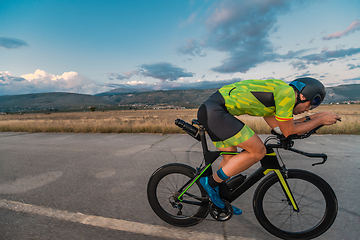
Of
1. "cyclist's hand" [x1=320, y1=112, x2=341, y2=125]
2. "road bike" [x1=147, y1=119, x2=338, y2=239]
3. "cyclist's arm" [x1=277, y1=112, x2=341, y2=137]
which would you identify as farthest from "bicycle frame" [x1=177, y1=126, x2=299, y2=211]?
"cyclist's hand" [x1=320, y1=112, x2=341, y2=125]

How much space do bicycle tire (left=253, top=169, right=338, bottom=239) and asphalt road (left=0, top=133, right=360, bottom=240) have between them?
0.18 metres

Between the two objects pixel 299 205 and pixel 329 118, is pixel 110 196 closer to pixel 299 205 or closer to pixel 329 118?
pixel 299 205

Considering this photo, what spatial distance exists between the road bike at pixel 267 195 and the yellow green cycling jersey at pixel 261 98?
295 mm

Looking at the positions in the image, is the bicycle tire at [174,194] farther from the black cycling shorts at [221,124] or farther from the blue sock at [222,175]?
the black cycling shorts at [221,124]

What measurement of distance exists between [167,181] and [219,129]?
0.93 meters

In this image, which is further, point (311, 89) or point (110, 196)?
point (110, 196)

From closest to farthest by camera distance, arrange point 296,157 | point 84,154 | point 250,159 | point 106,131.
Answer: point 250,159
point 296,157
point 84,154
point 106,131

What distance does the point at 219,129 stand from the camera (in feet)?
6.53

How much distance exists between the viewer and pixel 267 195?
203 centimetres

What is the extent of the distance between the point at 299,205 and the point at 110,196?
2649mm

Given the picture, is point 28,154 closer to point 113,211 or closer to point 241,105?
point 113,211

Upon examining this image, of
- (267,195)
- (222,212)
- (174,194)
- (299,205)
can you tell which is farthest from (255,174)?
(174,194)

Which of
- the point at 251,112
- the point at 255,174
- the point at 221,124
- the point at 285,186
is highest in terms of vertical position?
the point at 251,112

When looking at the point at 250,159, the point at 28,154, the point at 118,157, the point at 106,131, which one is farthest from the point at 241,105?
the point at 106,131
